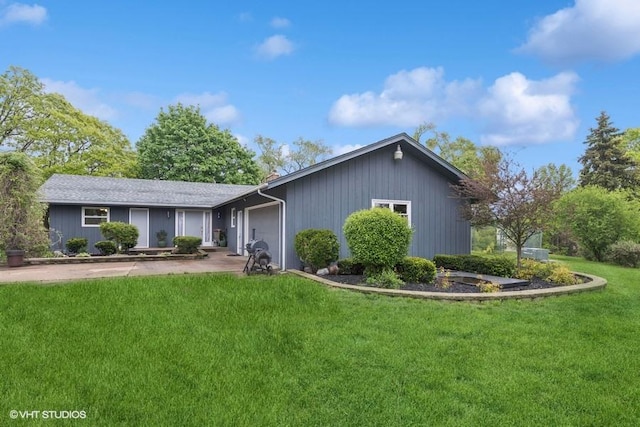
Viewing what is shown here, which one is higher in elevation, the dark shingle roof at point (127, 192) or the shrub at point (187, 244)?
the dark shingle roof at point (127, 192)

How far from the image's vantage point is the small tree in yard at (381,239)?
8.20 meters

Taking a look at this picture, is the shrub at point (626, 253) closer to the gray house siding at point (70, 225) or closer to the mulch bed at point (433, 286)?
the mulch bed at point (433, 286)

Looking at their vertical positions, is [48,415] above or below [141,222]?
below

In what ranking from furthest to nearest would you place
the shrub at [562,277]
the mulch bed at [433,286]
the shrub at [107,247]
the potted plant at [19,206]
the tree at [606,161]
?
the tree at [606,161] → the shrub at [107,247] → the potted plant at [19,206] → the shrub at [562,277] → the mulch bed at [433,286]

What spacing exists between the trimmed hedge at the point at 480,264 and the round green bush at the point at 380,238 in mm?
2990

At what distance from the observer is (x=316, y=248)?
9242 millimetres

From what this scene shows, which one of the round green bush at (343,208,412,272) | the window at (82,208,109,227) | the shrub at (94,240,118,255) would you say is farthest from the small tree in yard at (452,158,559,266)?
the window at (82,208,109,227)

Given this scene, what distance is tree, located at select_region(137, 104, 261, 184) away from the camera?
3003 cm

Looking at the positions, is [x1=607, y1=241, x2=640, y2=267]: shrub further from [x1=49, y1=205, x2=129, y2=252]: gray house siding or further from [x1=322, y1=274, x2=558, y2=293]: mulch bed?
[x1=49, y1=205, x2=129, y2=252]: gray house siding

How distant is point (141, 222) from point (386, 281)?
43.5 feet

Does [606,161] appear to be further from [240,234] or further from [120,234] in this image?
[120,234]

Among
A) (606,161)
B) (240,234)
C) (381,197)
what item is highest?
(606,161)

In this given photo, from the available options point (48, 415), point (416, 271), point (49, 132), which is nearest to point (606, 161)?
point (416, 271)

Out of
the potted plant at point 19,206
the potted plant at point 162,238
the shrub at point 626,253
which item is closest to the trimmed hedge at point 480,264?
the shrub at point 626,253
